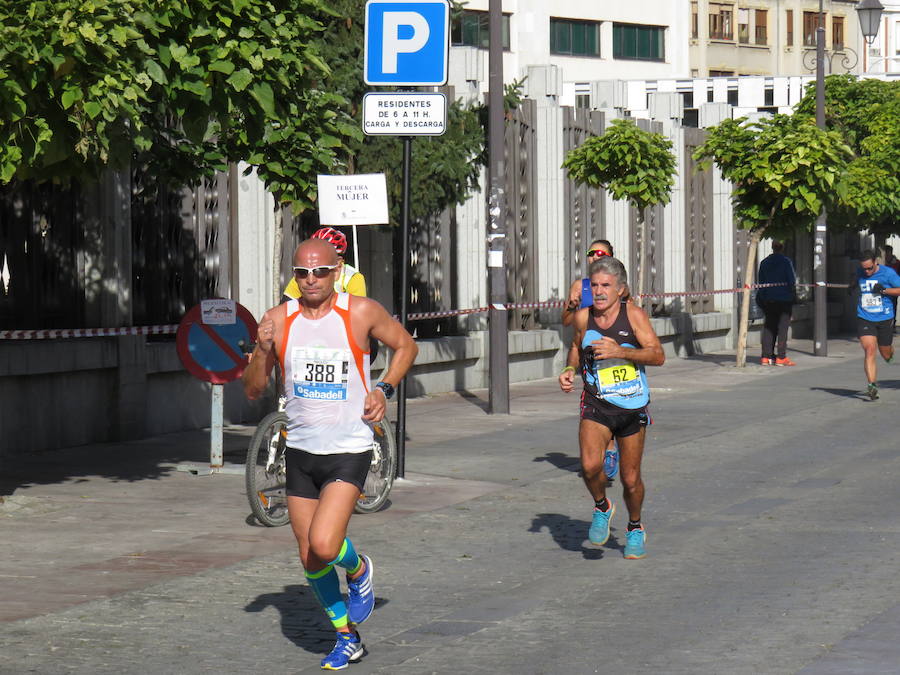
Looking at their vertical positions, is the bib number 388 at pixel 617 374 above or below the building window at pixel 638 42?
below

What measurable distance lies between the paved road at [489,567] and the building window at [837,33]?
71.1m

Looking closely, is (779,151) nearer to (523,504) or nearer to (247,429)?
(247,429)

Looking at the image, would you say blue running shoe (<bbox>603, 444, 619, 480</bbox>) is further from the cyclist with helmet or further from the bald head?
the bald head

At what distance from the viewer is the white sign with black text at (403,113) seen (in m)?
12.8

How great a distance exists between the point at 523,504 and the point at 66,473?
371cm

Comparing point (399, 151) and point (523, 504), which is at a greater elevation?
point (399, 151)

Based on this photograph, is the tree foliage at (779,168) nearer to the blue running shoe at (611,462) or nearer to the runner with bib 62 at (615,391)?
the blue running shoe at (611,462)

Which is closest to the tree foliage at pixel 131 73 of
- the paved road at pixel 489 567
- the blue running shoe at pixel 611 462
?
the paved road at pixel 489 567

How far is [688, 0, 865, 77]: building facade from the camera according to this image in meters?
77.1

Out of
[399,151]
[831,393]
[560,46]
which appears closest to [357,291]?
[399,151]

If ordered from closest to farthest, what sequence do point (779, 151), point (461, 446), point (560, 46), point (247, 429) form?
point (461, 446)
point (247, 429)
point (779, 151)
point (560, 46)

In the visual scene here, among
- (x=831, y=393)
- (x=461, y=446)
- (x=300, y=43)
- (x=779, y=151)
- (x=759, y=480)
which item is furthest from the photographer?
(x=779, y=151)

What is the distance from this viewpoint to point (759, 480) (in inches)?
514

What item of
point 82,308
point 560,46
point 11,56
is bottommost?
point 82,308
